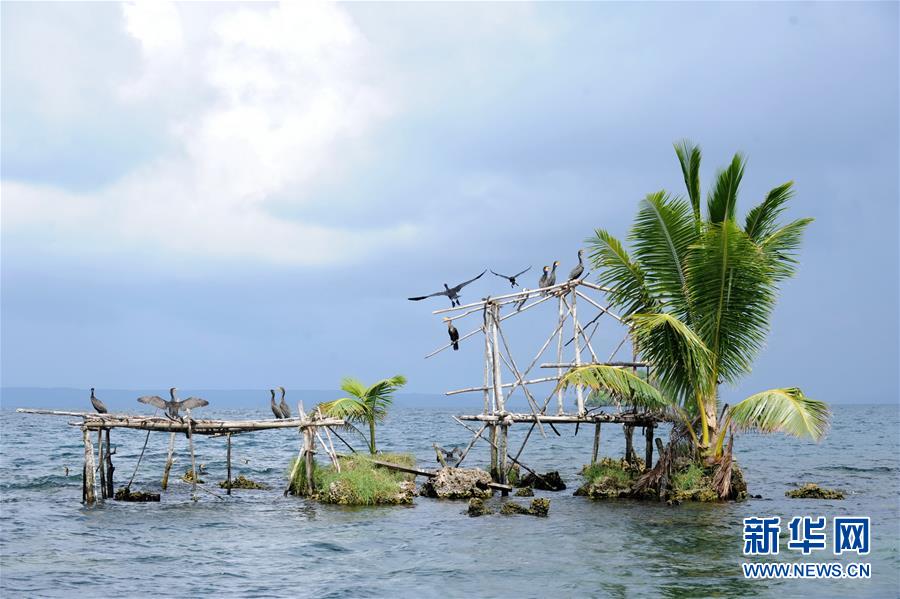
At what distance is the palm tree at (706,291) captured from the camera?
20.4 metres

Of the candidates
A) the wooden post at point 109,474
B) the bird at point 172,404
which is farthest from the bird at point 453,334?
the wooden post at point 109,474

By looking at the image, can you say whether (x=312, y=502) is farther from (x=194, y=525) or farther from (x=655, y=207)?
(x=655, y=207)

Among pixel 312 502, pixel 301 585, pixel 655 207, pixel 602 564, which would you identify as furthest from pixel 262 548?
pixel 655 207

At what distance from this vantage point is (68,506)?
23953mm

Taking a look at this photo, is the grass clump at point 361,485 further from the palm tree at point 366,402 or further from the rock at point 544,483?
the rock at point 544,483

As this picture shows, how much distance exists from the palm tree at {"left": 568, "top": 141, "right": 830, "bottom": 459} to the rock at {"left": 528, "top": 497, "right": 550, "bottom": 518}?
122 inches

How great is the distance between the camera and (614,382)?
835 inches

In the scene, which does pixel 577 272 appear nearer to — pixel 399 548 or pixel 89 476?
pixel 399 548

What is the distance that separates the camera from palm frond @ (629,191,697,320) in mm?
21344

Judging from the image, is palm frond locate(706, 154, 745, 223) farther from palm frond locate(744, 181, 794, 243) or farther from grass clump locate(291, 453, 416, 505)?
grass clump locate(291, 453, 416, 505)

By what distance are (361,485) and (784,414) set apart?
1080 cm

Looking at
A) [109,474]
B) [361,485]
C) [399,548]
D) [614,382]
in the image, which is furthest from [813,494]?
[109,474]

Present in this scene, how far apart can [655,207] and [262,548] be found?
12.3 m

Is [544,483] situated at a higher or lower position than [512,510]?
lower
